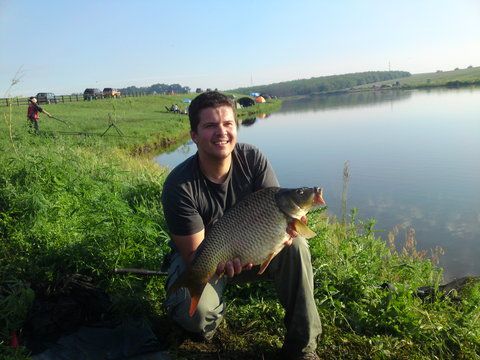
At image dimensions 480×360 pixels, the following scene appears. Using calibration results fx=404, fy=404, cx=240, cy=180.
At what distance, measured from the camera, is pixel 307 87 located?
136 m

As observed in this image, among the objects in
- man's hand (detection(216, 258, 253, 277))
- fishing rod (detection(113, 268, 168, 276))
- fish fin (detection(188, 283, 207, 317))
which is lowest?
fishing rod (detection(113, 268, 168, 276))

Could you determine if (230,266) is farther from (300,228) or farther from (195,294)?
(300,228)

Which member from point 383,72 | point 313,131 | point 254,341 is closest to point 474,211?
point 254,341

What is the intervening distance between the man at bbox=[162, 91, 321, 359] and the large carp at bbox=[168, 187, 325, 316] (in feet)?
0.26

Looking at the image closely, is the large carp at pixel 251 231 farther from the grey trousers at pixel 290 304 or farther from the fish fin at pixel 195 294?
the grey trousers at pixel 290 304

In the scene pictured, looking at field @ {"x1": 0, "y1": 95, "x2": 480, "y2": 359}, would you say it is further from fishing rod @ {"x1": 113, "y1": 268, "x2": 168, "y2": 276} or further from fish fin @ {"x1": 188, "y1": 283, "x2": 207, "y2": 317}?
fish fin @ {"x1": 188, "y1": 283, "x2": 207, "y2": 317}

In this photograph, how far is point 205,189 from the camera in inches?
107

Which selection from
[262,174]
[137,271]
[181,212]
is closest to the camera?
[181,212]

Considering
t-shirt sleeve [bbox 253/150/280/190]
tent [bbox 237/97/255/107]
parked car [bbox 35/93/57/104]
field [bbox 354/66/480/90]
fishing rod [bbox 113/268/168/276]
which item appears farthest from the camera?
field [bbox 354/66/480/90]

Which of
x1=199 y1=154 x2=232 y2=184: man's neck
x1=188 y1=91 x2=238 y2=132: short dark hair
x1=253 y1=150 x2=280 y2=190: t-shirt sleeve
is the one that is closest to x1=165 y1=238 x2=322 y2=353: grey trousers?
x1=253 y1=150 x2=280 y2=190: t-shirt sleeve

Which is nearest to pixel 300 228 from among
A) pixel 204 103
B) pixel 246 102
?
pixel 204 103

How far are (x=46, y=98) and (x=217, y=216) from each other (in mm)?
45660

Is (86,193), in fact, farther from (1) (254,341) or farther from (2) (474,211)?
(2) (474,211)

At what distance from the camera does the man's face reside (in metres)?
2.57
